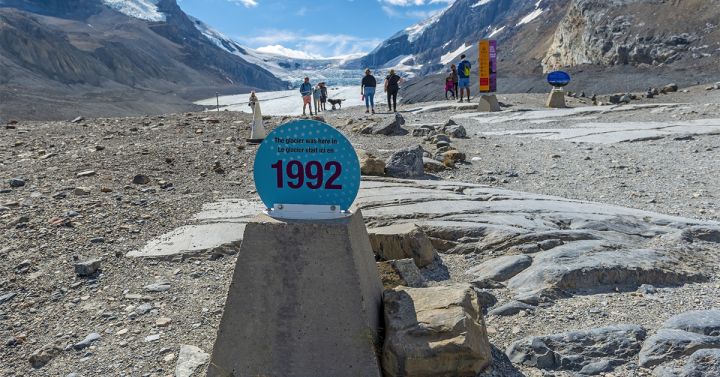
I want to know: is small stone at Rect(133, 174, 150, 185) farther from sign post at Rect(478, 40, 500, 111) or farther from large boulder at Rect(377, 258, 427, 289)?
sign post at Rect(478, 40, 500, 111)

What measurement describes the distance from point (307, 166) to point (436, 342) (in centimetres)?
137

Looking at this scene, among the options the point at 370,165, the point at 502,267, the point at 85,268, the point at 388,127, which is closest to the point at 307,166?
the point at 502,267

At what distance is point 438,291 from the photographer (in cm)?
317

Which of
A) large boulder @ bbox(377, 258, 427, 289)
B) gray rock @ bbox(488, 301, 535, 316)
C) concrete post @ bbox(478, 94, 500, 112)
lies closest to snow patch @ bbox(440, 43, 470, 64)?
concrete post @ bbox(478, 94, 500, 112)

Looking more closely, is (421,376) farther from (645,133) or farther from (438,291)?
(645,133)

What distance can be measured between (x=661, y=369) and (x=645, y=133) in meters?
11.0

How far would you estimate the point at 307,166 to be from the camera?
295 centimetres

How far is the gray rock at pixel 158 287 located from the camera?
14.0 ft

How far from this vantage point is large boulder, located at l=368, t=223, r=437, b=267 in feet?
14.7

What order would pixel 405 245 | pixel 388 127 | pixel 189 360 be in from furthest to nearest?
pixel 388 127 < pixel 405 245 < pixel 189 360

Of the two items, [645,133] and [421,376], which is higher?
[645,133]

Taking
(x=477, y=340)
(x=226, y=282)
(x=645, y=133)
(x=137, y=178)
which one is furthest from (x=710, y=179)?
(x=137, y=178)

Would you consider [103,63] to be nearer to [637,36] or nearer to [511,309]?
[637,36]

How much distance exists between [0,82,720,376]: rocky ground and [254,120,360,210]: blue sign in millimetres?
1401
